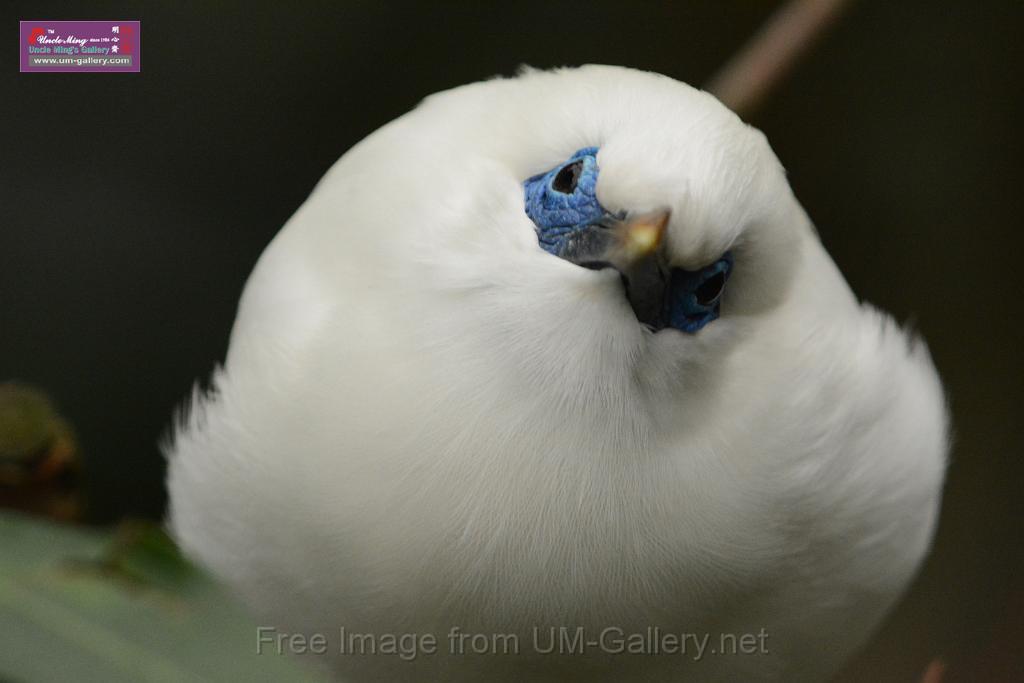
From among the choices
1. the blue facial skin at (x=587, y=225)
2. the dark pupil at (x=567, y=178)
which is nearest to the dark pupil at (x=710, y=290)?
the blue facial skin at (x=587, y=225)

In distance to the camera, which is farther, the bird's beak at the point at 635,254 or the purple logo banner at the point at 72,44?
the purple logo banner at the point at 72,44

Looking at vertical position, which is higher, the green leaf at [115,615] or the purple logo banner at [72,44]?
the purple logo banner at [72,44]

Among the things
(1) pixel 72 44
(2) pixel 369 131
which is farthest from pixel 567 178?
(2) pixel 369 131

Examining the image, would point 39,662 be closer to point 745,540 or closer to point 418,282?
point 418,282

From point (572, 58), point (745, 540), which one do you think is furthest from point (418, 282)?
point (572, 58)

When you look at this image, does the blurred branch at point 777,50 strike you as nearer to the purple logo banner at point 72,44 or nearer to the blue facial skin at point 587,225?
the blue facial skin at point 587,225

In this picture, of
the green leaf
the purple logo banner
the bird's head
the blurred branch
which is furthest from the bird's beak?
the purple logo banner
